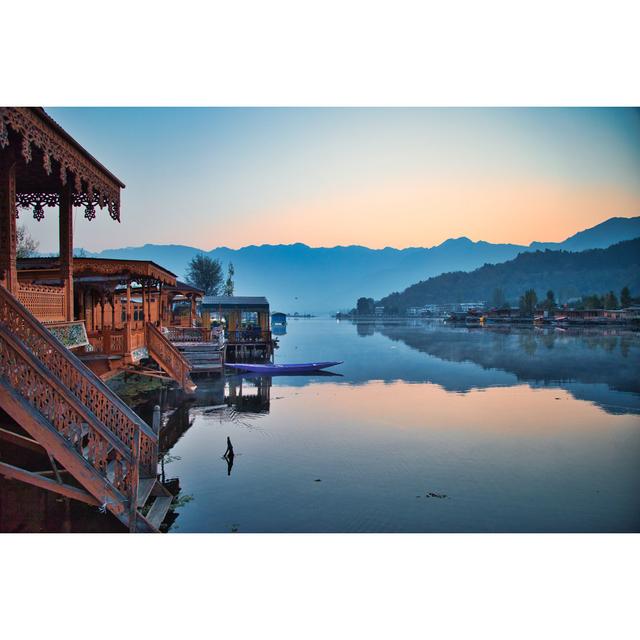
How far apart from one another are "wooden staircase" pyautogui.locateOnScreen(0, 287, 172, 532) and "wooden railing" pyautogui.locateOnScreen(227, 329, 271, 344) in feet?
83.1

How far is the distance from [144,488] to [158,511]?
0.89m

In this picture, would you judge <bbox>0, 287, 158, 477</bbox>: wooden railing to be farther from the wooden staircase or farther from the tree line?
the tree line

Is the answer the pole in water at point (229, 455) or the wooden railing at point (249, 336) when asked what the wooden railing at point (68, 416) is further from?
the wooden railing at point (249, 336)

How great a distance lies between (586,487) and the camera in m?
9.07

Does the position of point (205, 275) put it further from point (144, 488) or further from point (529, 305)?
point (529, 305)

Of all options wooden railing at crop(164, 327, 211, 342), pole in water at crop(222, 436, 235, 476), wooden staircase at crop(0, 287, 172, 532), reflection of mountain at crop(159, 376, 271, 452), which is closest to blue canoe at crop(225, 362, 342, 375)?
reflection of mountain at crop(159, 376, 271, 452)

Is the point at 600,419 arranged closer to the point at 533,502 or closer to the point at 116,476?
the point at 533,502

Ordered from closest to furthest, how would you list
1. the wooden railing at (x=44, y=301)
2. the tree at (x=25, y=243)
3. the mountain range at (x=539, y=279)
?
the wooden railing at (x=44, y=301) → the tree at (x=25, y=243) → the mountain range at (x=539, y=279)

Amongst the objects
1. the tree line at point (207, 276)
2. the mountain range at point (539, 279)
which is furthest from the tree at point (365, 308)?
the tree line at point (207, 276)

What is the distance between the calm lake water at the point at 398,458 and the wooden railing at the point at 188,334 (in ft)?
6.82

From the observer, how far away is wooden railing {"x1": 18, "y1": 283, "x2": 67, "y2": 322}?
256 inches

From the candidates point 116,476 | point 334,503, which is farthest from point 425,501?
point 116,476

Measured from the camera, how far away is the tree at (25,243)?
23359 millimetres

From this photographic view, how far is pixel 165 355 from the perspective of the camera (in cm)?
1420
